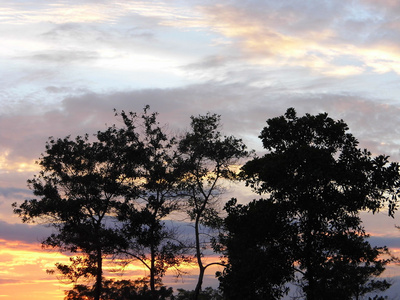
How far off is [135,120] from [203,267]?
43.6 ft

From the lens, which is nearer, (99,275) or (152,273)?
(152,273)

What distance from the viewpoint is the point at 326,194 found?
102 ft

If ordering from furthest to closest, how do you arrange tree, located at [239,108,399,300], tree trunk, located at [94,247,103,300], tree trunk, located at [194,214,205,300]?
tree trunk, located at [94,247,103,300]
tree trunk, located at [194,214,205,300]
tree, located at [239,108,399,300]

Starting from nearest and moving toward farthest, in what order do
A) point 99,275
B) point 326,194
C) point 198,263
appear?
point 326,194 < point 198,263 < point 99,275

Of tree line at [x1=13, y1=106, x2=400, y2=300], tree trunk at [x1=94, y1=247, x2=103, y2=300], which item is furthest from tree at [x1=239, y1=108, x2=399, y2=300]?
tree trunk at [x1=94, y1=247, x2=103, y2=300]

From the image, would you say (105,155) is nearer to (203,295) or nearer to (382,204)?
(203,295)

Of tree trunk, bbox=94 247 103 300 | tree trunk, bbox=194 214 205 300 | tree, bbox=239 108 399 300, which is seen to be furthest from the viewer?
tree trunk, bbox=94 247 103 300

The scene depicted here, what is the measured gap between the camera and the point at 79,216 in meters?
47.7

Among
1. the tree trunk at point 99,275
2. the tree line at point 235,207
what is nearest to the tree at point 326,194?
the tree line at point 235,207

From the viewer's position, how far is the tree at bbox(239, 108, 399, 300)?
3094cm

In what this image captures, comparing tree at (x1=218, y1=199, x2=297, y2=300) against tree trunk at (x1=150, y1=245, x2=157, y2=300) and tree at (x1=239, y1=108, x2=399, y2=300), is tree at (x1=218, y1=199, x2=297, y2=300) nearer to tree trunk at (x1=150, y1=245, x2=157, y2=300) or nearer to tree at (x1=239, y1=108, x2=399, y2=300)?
tree at (x1=239, y1=108, x2=399, y2=300)

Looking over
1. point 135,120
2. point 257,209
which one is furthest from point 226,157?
point 257,209

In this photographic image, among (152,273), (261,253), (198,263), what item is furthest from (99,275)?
(261,253)

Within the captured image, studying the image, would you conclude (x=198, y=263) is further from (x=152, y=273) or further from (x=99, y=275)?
(x=99, y=275)
